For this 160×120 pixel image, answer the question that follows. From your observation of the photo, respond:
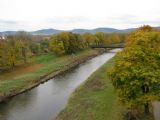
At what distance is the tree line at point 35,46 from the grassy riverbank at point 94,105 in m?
29.3

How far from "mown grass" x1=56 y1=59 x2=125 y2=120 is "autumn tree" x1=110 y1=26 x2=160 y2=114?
10.7ft

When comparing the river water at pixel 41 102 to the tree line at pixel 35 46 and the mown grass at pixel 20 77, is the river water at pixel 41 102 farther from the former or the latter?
the tree line at pixel 35 46

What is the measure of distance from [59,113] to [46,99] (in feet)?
31.3

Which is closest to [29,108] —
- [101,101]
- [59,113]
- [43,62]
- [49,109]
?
[49,109]

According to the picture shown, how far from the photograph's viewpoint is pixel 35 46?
102 m

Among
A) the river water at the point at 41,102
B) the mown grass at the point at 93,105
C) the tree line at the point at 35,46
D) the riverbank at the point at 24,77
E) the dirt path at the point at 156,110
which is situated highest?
the tree line at the point at 35,46

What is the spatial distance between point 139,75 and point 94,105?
32.6ft

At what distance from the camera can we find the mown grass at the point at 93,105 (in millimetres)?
32125

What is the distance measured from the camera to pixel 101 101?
1470 inches

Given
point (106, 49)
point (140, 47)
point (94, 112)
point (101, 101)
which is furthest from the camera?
point (106, 49)

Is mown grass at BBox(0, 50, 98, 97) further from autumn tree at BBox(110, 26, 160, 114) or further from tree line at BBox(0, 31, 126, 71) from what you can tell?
autumn tree at BBox(110, 26, 160, 114)

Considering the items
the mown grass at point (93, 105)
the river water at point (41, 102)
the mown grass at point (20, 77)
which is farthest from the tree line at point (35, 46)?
the mown grass at point (93, 105)

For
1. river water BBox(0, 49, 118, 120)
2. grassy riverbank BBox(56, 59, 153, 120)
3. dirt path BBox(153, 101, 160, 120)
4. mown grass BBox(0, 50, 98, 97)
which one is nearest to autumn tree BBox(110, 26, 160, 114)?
dirt path BBox(153, 101, 160, 120)

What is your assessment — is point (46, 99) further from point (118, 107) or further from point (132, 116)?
point (132, 116)
